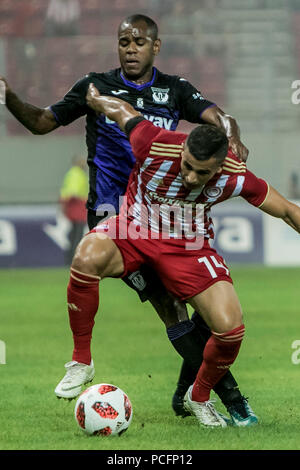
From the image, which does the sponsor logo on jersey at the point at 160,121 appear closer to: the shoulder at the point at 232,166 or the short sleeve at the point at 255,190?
the shoulder at the point at 232,166

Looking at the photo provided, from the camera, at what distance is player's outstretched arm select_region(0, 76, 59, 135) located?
6.14 metres

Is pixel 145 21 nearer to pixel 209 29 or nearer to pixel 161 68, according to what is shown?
pixel 161 68

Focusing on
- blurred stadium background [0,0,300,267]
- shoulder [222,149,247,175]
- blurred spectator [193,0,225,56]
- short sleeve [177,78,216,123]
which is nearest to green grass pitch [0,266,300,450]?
shoulder [222,149,247,175]

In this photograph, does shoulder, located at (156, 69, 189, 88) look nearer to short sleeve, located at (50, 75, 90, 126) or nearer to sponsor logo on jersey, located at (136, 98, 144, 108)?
sponsor logo on jersey, located at (136, 98, 144, 108)

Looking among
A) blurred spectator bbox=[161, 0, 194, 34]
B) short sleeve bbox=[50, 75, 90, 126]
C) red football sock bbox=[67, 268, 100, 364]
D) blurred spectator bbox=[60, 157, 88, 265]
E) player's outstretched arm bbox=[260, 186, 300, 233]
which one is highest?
blurred spectator bbox=[161, 0, 194, 34]

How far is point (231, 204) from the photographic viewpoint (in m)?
17.6

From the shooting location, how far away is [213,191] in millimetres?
5566

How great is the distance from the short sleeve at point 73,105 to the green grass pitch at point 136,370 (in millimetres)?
1921

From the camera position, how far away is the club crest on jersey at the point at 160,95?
625cm

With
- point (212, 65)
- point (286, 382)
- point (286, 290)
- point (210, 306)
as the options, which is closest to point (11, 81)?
point (212, 65)

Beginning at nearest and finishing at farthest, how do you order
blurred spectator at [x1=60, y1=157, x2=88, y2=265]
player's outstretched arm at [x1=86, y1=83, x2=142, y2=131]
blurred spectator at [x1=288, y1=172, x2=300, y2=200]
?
player's outstretched arm at [x1=86, y1=83, x2=142, y2=131]
blurred spectator at [x1=60, y1=157, x2=88, y2=265]
blurred spectator at [x1=288, y1=172, x2=300, y2=200]

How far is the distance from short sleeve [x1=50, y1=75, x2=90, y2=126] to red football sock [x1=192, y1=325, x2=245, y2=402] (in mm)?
1822
